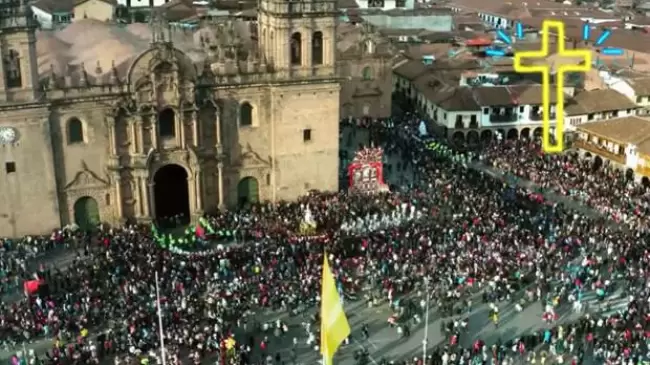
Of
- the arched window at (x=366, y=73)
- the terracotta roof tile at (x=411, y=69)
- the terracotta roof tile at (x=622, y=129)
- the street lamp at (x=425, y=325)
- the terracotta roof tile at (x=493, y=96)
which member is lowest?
the street lamp at (x=425, y=325)

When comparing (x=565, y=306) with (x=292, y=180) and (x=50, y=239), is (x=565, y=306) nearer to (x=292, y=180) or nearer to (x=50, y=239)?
(x=292, y=180)

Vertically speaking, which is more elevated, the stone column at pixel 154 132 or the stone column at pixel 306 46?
the stone column at pixel 306 46

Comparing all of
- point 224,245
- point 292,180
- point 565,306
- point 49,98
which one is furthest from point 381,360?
point 49,98

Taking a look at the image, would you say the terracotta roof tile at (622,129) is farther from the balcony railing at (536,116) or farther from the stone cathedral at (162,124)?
the stone cathedral at (162,124)

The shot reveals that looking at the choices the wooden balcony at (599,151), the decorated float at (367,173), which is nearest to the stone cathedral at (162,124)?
the decorated float at (367,173)

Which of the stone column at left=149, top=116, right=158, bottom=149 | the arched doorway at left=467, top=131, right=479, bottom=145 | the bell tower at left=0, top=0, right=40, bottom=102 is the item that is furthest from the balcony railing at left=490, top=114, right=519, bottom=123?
the bell tower at left=0, top=0, right=40, bottom=102
